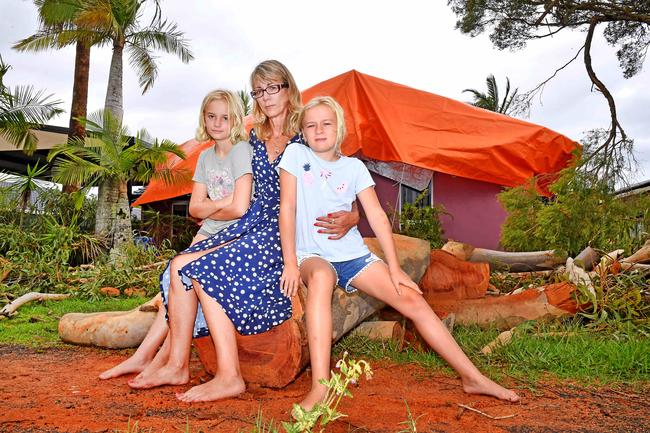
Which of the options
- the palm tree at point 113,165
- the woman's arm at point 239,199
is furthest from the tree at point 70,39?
the woman's arm at point 239,199

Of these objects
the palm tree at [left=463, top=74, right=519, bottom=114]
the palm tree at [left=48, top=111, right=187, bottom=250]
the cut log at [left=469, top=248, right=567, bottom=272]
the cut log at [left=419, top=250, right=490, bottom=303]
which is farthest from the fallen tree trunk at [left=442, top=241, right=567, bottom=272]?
the palm tree at [left=463, top=74, right=519, bottom=114]

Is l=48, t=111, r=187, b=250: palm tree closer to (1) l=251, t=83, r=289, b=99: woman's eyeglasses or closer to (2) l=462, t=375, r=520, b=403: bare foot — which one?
(1) l=251, t=83, r=289, b=99: woman's eyeglasses

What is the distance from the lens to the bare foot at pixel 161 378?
3.18 metres

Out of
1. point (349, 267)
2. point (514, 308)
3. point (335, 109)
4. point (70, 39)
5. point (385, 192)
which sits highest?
point (70, 39)

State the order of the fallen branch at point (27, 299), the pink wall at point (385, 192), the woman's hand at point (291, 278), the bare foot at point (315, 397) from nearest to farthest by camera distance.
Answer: the bare foot at point (315, 397) < the woman's hand at point (291, 278) < the fallen branch at point (27, 299) < the pink wall at point (385, 192)

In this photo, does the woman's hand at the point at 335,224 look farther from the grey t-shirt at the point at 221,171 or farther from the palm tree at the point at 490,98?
the palm tree at the point at 490,98

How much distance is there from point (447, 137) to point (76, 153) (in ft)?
25.3

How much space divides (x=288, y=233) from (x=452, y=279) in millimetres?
2411

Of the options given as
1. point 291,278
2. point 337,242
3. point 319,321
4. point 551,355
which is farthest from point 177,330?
point 551,355

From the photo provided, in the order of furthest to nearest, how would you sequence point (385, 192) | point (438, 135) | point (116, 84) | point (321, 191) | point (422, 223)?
1. point (116, 84)
2. point (385, 192)
3. point (438, 135)
4. point (422, 223)
5. point (321, 191)

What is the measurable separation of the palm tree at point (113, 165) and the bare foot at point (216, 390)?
340 inches

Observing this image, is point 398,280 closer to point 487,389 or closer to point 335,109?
point 487,389

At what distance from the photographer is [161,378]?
127 inches

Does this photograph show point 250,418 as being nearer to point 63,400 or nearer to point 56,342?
point 63,400
